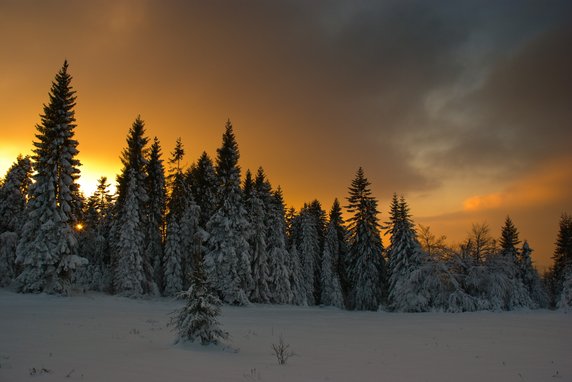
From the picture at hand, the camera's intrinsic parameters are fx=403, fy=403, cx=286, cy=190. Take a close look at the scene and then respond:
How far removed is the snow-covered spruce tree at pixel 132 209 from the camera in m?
38.9

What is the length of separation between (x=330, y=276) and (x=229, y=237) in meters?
26.4

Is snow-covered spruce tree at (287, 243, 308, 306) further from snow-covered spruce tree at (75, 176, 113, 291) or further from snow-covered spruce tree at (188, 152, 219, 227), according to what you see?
snow-covered spruce tree at (75, 176, 113, 291)

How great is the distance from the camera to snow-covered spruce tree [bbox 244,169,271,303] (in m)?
45.4

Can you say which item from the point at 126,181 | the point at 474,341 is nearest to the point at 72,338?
the point at 474,341

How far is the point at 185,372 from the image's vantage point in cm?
1042

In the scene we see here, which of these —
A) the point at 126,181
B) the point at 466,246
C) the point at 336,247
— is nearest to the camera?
the point at 466,246

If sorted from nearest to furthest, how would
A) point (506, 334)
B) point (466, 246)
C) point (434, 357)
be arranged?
point (434, 357) < point (506, 334) < point (466, 246)

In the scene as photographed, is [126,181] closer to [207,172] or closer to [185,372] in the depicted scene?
[207,172]

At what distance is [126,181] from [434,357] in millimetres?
37495

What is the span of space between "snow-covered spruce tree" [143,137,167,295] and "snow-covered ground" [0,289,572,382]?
78.6 feet

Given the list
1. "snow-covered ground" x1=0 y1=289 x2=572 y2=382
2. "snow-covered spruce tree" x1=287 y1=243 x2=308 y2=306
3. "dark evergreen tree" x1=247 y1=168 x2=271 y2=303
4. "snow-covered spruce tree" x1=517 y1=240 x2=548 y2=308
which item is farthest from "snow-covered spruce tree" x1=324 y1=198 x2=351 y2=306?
"snow-covered ground" x1=0 y1=289 x2=572 y2=382

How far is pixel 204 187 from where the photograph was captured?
5128cm

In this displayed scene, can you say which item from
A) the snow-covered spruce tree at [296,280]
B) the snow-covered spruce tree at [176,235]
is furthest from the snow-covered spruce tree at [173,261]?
the snow-covered spruce tree at [296,280]

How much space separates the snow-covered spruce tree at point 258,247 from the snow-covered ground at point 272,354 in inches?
948
